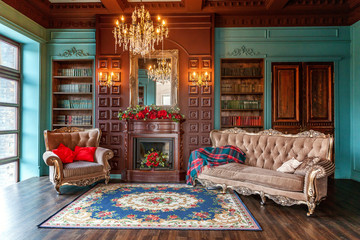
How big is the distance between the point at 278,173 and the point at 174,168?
7.59 feet

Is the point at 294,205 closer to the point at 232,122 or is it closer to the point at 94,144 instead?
the point at 232,122

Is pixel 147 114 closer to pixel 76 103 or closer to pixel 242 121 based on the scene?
pixel 76 103

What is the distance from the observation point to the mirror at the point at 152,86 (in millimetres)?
5742

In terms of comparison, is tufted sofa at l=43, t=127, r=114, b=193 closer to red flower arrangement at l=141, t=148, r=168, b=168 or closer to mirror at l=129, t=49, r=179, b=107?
red flower arrangement at l=141, t=148, r=168, b=168

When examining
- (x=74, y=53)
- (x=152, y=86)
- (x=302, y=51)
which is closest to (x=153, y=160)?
(x=152, y=86)

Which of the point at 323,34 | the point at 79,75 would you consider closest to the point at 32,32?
the point at 79,75

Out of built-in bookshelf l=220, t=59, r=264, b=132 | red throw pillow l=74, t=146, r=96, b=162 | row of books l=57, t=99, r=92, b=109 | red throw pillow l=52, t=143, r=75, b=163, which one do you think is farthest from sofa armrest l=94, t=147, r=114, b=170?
built-in bookshelf l=220, t=59, r=264, b=132

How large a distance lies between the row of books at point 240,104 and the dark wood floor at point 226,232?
227cm

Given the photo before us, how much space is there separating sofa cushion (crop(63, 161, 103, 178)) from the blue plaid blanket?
175 cm

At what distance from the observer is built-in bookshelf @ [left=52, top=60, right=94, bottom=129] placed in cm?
592

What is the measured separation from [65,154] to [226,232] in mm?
3254

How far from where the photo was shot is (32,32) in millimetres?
5414

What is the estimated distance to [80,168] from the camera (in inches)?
176

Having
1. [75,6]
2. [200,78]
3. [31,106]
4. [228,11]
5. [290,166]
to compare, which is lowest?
[290,166]
